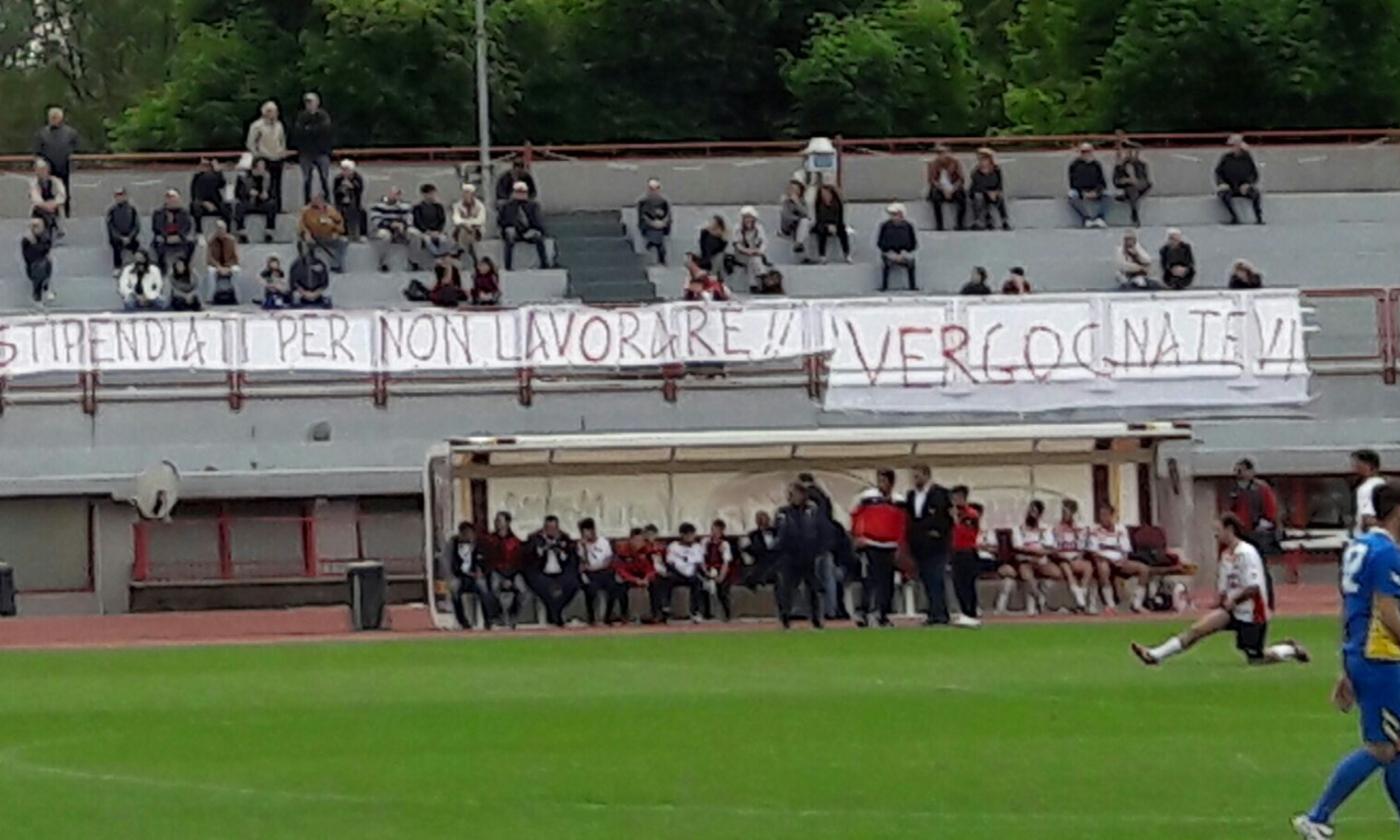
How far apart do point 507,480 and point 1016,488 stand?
608 cm

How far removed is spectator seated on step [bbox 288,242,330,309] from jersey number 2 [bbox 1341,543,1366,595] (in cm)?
2712

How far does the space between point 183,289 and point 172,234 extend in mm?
1144

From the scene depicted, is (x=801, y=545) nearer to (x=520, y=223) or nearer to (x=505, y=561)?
(x=505, y=561)

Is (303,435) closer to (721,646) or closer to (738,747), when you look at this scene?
(721,646)

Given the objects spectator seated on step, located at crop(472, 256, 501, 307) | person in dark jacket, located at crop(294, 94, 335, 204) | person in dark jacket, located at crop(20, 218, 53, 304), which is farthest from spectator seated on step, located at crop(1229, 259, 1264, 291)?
person in dark jacket, located at crop(20, 218, 53, 304)

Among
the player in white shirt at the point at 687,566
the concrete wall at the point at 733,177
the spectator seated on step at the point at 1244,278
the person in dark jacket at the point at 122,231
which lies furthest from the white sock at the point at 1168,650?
the concrete wall at the point at 733,177

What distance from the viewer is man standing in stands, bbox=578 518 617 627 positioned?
32.6 metres

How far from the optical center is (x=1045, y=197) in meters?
46.9

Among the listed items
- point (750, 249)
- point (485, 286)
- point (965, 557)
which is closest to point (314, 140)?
point (485, 286)

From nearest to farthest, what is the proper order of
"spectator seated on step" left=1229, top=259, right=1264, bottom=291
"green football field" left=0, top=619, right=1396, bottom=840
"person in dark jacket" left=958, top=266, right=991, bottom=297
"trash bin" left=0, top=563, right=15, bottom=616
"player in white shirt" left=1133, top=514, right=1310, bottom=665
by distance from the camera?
1. "green football field" left=0, top=619, right=1396, bottom=840
2. "player in white shirt" left=1133, top=514, right=1310, bottom=665
3. "trash bin" left=0, top=563, right=15, bottom=616
4. "person in dark jacket" left=958, top=266, right=991, bottom=297
5. "spectator seated on step" left=1229, top=259, right=1264, bottom=291

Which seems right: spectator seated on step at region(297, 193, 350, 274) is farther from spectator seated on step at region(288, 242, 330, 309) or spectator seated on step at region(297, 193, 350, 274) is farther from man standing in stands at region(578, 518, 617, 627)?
man standing in stands at region(578, 518, 617, 627)

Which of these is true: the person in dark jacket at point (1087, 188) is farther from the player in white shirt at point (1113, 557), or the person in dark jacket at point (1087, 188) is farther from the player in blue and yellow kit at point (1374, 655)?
the player in blue and yellow kit at point (1374, 655)

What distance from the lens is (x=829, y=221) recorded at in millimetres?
42875

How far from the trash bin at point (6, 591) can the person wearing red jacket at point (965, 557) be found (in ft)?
39.2
